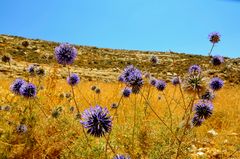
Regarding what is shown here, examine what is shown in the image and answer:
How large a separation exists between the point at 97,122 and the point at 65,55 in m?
1.57

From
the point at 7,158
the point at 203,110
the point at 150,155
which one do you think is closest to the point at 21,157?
the point at 7,158

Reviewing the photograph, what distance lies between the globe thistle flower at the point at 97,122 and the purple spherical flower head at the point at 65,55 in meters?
1.38

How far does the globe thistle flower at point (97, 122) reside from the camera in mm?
3225

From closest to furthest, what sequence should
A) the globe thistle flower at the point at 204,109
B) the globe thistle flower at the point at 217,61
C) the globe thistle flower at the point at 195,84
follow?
the globe thistle flower at the point at 195,84, the globe thistle flower at the point at 204,109, the globe thistle flower at the point at 217,61

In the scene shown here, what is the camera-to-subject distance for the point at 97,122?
322 cm

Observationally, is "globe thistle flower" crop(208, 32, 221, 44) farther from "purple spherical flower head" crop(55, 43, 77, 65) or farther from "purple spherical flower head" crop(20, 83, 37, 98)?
"purple spherical flower head" crop(20, 83, 37, 98)

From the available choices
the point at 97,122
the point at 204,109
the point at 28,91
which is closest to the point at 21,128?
the point at 28,91

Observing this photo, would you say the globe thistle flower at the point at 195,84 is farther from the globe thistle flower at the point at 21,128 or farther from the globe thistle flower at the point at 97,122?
the globe thistle flower at the point at 21,128

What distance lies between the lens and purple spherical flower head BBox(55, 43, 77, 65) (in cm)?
455

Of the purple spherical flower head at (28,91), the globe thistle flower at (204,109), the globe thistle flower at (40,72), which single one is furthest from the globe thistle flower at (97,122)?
the globe thistle flower at (40,72)

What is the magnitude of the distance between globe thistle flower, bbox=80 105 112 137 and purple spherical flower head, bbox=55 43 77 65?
1.38 metres

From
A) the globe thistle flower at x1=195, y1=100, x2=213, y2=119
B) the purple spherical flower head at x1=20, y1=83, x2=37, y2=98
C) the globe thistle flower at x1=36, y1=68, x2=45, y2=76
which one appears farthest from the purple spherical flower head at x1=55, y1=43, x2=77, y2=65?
the globe thistle flower at x1=36, y1=68, x2=45, y2=76

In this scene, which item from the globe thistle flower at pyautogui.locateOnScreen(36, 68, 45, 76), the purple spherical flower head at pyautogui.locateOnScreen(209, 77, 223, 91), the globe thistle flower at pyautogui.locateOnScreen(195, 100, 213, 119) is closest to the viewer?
the globe thistle flower at pyautogui.locateOnScreen(195, 100, 213, 119)

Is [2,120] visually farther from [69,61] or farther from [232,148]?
[232,148]
